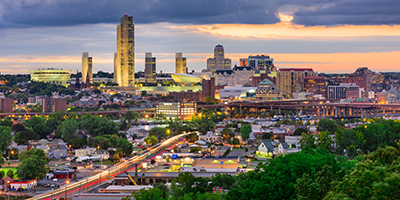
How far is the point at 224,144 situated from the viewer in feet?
207

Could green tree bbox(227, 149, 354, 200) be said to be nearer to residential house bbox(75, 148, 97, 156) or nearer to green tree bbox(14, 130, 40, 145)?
residential house bbox(75, 148, 97, 156)

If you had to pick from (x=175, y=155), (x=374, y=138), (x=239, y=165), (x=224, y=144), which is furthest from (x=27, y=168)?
(x=374, y=138)

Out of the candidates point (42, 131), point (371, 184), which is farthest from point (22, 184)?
point (42, 131)

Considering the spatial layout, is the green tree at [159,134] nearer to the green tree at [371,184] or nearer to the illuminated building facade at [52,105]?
the illuminated building facade at [52,105]

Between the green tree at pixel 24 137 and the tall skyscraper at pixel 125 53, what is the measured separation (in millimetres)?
124038

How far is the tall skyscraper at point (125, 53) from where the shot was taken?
187m

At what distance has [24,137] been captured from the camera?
2505 inches

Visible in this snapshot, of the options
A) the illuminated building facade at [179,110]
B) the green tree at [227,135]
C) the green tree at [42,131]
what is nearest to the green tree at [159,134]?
the green tree at [227,135]

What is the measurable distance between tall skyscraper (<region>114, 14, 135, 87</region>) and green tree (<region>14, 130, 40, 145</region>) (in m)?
124

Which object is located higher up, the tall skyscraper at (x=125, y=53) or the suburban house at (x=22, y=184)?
the tall skyscraper at (x=125, y=53)

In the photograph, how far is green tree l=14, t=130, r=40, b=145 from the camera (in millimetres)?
61213

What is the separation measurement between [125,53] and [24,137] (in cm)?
12922

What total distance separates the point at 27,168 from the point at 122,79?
503ft

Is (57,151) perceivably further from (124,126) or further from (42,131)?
(124,126)
